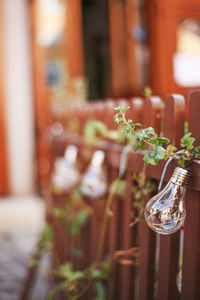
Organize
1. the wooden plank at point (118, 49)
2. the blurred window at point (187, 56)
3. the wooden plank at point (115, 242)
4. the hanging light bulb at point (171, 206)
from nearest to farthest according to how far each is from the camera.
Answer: the hanging light bulb at point (171, 206)
the wooden plank at point (115, 242)
the blurred window at point (187, 56)
the wooden plank at point (118, 49)

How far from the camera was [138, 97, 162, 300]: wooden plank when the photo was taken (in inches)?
37.4

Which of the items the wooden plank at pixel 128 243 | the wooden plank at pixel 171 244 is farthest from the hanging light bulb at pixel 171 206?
the wooden plank at pixel 128 243

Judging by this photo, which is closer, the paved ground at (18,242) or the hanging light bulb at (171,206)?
the hanging light bulb at (171,206)

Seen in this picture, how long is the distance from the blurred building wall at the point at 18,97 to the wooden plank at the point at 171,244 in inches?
159

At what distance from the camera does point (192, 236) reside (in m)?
0.79

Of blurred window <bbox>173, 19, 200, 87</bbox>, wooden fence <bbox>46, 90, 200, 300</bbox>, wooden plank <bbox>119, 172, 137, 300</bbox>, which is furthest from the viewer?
blurred window <bbox>173, 19, 200, 87</bbox>

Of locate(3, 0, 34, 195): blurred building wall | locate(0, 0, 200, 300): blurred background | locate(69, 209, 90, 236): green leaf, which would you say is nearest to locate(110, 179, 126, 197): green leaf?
locate(69, 209, 90, 236): green leaf

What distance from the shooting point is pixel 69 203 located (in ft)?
5.81

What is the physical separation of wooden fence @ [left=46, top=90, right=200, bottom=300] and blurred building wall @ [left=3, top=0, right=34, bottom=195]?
3332 millimetres

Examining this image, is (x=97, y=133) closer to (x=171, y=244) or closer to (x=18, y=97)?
(x=171, y=244)

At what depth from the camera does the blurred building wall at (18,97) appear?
15.2ft

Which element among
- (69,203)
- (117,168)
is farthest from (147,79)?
(117,168)

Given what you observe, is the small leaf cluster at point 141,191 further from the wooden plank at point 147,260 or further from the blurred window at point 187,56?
the blurred window at point 187,56

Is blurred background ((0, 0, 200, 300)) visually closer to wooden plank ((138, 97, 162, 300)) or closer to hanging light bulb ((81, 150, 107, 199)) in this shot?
hanging light bulb ((81, 150, 107, 199))
